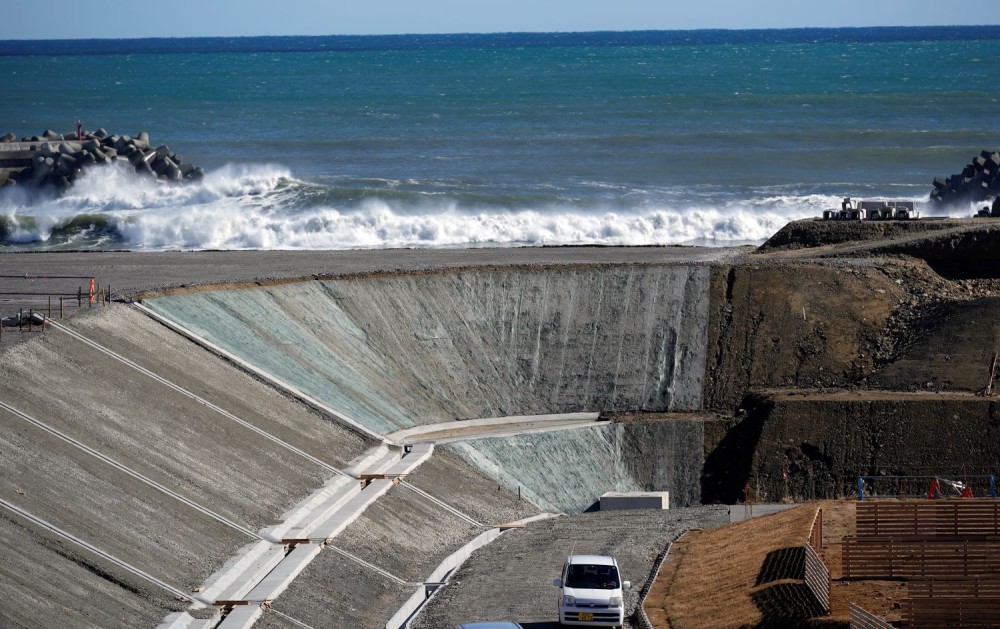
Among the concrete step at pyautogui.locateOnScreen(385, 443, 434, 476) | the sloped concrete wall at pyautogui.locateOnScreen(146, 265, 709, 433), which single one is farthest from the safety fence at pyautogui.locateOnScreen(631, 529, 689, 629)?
the sloped concrete wall at pyautogui.locateOnScreen(146, 265, 709, 433)

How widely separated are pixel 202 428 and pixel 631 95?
9344 centimetres

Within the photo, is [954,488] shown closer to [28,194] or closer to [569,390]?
[569,390]

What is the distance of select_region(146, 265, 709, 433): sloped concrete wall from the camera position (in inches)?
1588

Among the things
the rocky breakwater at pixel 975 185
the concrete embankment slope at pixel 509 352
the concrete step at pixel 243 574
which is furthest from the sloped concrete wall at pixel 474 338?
the rocky breakwater at pixel 975 185

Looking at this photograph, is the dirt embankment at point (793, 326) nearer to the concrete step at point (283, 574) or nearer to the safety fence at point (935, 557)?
A: the safety fence at point (935, 557)

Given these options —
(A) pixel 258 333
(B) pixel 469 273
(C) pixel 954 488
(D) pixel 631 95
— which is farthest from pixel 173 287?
(D) pixel 631 95

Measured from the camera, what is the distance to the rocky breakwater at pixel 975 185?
69.6 meters

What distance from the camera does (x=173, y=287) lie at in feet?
138

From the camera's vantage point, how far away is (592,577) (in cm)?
2608

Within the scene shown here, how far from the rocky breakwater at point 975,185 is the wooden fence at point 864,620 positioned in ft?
160

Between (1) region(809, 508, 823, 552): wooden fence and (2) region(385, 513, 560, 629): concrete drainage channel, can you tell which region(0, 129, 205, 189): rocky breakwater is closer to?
(2) region(385, 513, 560, 629): concrete drainage channel

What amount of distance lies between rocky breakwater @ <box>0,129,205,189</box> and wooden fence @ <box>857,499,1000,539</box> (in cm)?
5434

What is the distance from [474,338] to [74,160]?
125ft

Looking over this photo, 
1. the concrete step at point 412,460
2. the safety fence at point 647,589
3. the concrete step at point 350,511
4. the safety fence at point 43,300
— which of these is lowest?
the safety fence at point 647,589
